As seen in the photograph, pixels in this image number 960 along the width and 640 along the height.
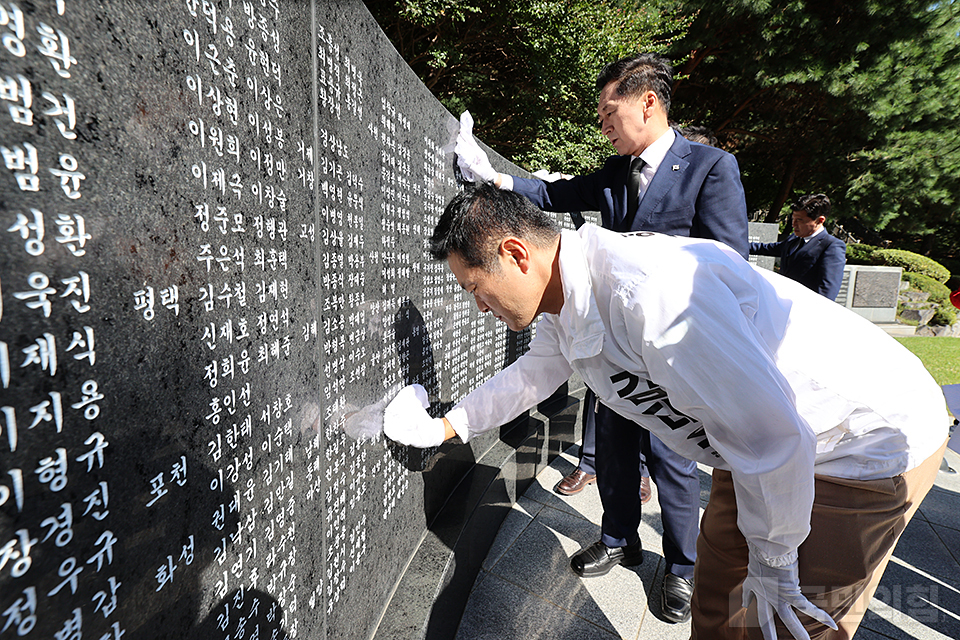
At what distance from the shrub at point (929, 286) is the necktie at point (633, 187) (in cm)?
1557

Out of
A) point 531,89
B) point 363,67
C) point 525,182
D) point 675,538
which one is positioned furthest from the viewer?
point 531,89

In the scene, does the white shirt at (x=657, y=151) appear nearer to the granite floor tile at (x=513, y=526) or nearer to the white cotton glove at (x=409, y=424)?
the white cotton glove at (x=409, y=424)

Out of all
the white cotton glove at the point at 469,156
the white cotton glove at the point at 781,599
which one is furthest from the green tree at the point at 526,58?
the white cotton glove at the point at 781,599

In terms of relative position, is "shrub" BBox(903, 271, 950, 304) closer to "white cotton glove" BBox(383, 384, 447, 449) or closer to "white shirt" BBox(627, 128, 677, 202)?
"white shirt" BBox(627, 128, 677, 202)

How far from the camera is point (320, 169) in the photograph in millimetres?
1478

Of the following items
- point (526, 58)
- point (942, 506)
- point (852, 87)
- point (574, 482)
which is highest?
point (852, 87)

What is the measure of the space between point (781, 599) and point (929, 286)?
1681 centimetres

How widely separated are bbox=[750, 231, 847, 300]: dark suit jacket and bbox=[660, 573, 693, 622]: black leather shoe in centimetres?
385

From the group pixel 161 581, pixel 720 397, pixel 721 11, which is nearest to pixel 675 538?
pixel 720 397

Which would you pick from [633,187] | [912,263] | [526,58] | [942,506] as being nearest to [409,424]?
[633,187]

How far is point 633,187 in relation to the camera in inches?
104

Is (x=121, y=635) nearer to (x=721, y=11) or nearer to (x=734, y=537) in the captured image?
(x=734, y=537)

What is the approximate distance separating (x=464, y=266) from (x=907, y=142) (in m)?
17.2

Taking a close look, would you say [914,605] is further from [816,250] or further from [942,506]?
[816,250]
